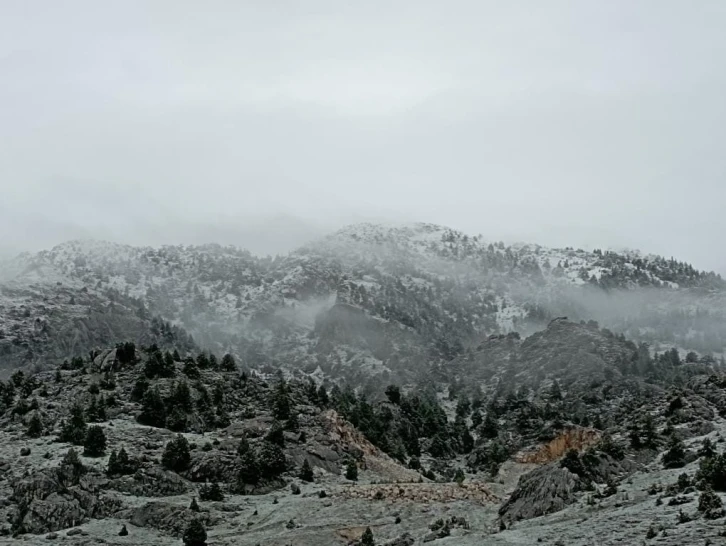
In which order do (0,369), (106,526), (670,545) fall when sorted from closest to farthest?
1. (670,545)
2. (106,526)
3. (0,369)

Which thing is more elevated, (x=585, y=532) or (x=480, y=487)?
(x=585, y=532)

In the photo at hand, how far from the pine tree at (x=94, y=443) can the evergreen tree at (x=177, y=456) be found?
5.66 meters

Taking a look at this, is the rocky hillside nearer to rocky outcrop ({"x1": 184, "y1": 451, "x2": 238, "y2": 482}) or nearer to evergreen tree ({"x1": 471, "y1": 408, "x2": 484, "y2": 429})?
rocky outcrop ({"x1": 184, "y1": 451, "x2": 238, "y2": 482})

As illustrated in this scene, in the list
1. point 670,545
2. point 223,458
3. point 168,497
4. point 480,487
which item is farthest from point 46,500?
point 670,545

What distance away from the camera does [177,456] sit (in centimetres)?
6344

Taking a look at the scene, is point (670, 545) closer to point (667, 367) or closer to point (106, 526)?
point (106, 526)

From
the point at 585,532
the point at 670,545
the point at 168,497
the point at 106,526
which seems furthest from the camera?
the point at 168,497

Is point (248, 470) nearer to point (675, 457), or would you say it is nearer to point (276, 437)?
point (276, 437)

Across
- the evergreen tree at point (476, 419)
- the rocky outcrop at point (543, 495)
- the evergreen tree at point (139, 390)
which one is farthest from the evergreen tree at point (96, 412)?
the evergreen tree at point (476, 419)

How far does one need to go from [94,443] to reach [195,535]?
20481 mm

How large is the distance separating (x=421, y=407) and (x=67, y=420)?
81.8 metres

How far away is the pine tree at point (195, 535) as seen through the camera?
48250 millimetres

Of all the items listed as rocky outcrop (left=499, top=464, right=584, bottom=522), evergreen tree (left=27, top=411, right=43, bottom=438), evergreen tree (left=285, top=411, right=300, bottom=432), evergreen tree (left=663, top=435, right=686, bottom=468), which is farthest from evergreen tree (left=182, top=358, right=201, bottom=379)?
evergreen tree (left=663, top=435, right=686, bottom=468)

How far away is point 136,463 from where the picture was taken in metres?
62.6
